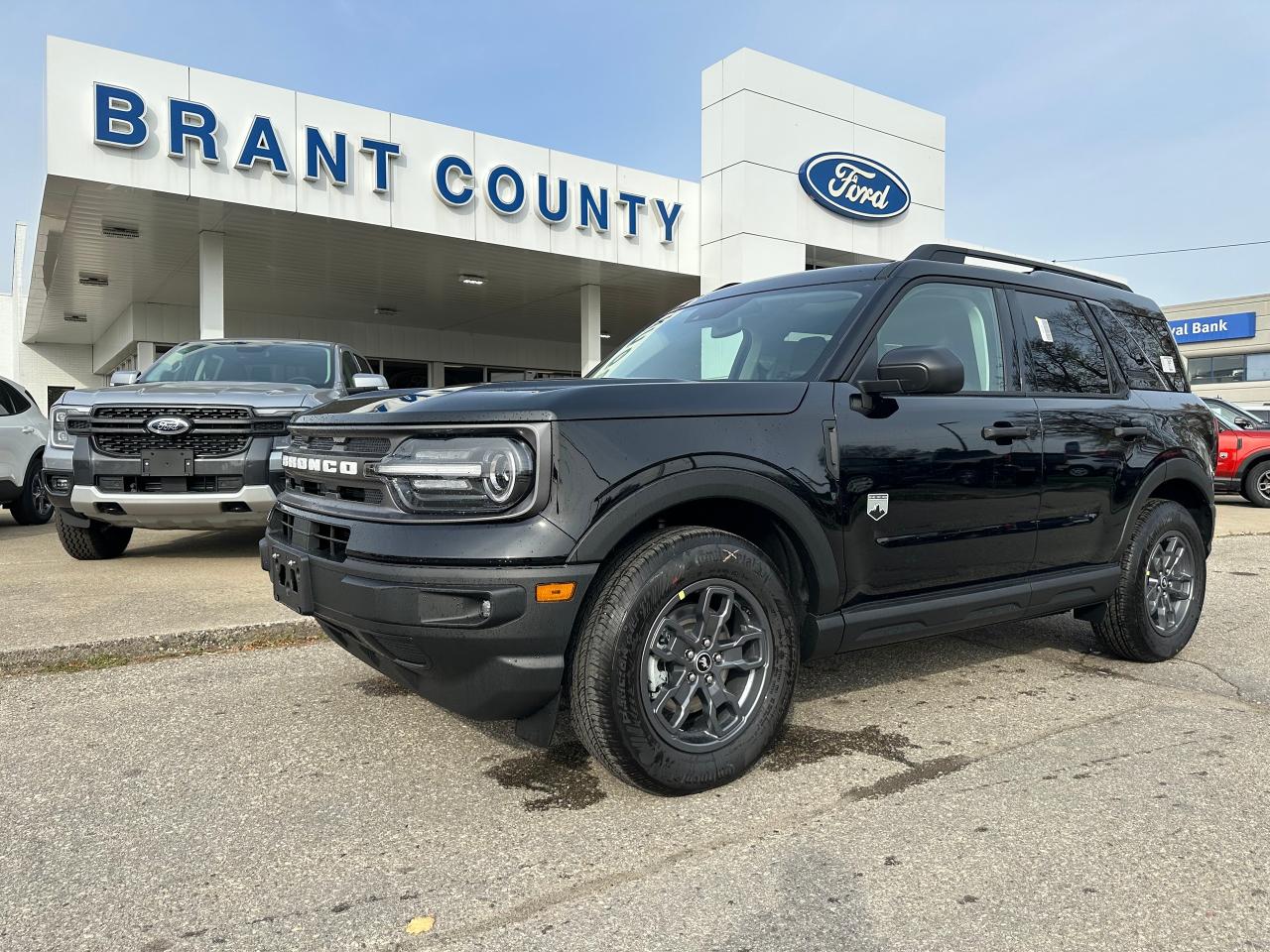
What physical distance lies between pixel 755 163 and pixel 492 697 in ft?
47.5

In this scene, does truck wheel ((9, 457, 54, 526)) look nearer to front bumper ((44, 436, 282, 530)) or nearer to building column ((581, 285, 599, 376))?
front bumper ((44, 436, 282, 530))

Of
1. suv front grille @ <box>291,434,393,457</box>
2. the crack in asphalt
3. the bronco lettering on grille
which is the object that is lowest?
the crack in asphalt

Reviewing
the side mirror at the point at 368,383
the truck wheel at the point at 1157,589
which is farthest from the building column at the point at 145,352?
the truck wheel at the point at 1157,589

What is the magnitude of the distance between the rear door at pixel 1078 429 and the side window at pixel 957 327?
0.57 feet

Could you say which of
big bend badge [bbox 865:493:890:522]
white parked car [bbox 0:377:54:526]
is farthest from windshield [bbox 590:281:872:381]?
white parked car [bbox 0:377:54:526]

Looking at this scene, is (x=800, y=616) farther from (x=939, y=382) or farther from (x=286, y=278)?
(x=286, y=278)

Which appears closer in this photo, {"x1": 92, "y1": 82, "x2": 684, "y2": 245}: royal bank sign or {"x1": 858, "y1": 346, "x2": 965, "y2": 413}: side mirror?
{"x1": 858, "y1": 346, "x2": 965, "y2": 413}: side mirror

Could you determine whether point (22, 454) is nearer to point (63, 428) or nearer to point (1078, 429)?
point (63, 428)

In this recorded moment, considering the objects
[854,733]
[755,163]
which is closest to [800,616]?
[854,733]

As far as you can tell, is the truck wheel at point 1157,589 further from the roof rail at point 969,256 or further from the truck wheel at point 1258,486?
the truck wheel at point 1258,486

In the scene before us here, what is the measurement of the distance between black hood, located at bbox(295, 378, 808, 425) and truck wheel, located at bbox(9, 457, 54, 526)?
319 inches

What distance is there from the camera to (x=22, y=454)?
31.0ft

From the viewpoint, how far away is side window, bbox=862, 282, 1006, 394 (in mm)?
3689

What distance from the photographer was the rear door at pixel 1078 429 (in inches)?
157
